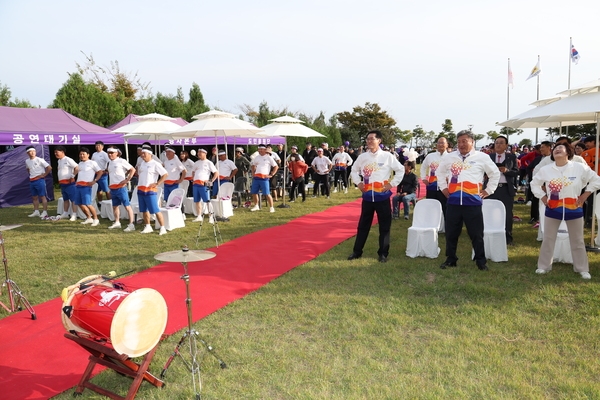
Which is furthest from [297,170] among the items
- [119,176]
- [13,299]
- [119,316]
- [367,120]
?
[367,120]

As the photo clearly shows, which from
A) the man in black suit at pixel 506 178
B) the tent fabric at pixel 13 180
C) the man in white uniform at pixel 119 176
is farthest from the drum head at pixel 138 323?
the tent fabric at pixel 13 180

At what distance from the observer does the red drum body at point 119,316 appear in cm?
287

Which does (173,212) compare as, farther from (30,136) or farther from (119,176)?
(30,136)

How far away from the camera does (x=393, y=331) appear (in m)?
4.17

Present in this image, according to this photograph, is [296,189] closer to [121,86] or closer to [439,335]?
[439,335]

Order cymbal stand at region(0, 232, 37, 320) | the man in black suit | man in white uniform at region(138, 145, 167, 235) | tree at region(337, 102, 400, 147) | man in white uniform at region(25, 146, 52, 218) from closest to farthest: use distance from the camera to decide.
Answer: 1. cymbal stand at region(0, 232, 37, 320)
2. the man in black suit
3. man in white uniform at region(138, 145, 167, 235)
4. man in white uniform at region(25, 146, 52, 218)
5. tree at region(337, 102, 400, 147)

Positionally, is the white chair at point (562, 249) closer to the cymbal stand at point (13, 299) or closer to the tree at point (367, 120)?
the cymbal stand at point (13, 299)

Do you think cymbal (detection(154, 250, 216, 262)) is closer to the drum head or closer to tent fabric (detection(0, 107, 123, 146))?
the drum head

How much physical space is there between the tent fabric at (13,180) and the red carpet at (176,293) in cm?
1038

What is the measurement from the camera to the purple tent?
13.5 metres

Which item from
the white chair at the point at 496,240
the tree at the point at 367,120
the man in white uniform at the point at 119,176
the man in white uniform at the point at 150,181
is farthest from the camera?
the tree at the point at 367,120

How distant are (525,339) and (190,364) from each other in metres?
2.97

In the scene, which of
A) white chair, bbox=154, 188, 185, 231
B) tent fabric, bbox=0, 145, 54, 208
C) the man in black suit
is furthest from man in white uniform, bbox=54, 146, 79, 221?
the man in black suit

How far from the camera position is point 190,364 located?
12.0 feet
